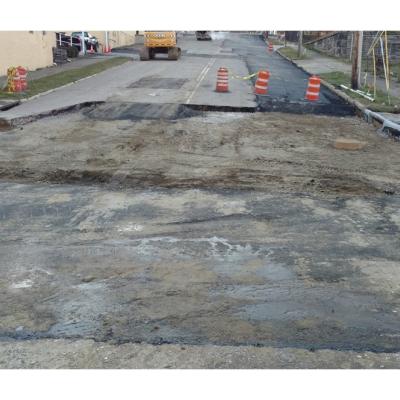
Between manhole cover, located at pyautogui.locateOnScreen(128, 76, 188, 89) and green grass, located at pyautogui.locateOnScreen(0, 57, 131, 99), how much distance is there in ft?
→ 11.4

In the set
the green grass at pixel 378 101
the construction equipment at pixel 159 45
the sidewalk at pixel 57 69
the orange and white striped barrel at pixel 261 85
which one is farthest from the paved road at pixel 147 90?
the construction equipment at pixel 159 45

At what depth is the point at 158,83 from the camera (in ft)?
78.0

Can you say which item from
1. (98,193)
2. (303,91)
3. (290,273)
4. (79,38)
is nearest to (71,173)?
(98,193)

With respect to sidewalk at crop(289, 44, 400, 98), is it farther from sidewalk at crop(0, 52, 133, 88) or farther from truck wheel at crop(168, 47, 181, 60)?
sidewalk at crop(0, 52, 133, 88)

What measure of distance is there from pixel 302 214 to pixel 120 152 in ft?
18.1

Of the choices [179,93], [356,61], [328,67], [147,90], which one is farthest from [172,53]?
[356,61]

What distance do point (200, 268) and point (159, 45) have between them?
32.3 meters

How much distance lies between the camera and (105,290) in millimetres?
5824

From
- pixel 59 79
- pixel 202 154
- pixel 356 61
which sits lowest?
pixel 202 154

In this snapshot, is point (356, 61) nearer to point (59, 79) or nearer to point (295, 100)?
point (295, 100)

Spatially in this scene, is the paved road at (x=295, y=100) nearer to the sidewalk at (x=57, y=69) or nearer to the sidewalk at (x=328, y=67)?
the sidewalk at (x=328, y=67)

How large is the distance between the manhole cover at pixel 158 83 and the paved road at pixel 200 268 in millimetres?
13920

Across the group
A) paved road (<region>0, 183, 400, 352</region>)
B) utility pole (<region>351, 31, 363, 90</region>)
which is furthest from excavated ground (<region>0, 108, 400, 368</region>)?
utility pole (<region>351, 31, 363, 90</region>)

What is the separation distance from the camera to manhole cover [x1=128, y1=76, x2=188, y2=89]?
2264 cm
